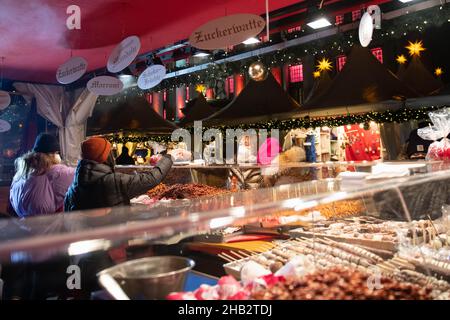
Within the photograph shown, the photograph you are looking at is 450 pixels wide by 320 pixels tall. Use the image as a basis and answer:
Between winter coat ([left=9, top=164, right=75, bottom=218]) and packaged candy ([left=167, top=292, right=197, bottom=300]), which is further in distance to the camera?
winter coat ([left=9, top=164, right=75, bottom=218])

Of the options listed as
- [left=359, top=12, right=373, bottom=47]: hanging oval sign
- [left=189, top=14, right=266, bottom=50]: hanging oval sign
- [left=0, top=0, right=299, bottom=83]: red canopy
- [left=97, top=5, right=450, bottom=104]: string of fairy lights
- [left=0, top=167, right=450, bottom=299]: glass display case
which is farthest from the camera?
[left=97, top=5, right=450, bottom=104]: string of fairy lights

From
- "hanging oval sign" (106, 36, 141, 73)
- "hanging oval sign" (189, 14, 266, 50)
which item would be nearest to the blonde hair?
"hanging oval sign" (106, 36, 141, 73)

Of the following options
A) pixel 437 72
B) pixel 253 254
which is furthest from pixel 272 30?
pixel 253 254

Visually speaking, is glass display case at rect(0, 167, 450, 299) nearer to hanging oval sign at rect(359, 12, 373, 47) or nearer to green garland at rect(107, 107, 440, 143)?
hanging oval sign at rect(359, 12, 373, 47)

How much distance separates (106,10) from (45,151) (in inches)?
85.6

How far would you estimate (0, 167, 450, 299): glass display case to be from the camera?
0.90 metres

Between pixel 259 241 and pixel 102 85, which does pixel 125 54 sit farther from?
pixel 259 241

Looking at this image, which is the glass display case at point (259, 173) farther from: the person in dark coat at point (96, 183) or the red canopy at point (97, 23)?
the red canopy at point (97, 23)

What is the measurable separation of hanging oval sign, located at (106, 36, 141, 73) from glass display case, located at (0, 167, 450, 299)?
2986 mm

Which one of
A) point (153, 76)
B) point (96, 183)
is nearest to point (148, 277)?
point (96, 183)

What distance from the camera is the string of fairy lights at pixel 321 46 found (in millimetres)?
7703

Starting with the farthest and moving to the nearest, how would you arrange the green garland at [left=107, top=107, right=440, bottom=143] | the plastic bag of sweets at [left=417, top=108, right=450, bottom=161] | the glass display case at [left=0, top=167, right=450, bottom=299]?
the green garland at [left=107, top=107, right=440, bottom=143] < the plastic bag of sweets at [left=417, top=108, right=450, bottom=161] < the glass display case at [left=0, top=167, right=450, bottom=299]

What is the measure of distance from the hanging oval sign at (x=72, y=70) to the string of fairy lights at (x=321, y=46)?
4852mm
